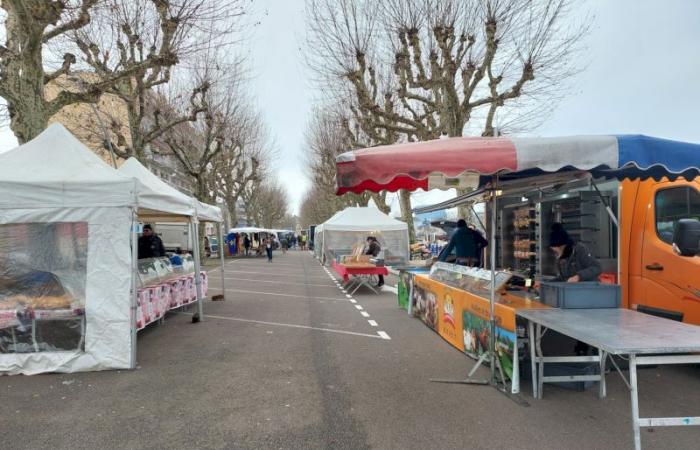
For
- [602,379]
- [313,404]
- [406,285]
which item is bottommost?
[313,404]

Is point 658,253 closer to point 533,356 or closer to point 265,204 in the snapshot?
point 533,356

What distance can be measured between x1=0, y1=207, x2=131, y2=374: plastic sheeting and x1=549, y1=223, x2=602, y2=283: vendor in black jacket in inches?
213

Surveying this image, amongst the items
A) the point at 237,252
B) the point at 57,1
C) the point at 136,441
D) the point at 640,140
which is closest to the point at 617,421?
the point at 640,140

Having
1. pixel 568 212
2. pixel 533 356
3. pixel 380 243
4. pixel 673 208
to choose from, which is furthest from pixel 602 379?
pixel 380 243

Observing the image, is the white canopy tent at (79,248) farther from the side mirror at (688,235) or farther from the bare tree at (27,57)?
the side mirror at (688,235)

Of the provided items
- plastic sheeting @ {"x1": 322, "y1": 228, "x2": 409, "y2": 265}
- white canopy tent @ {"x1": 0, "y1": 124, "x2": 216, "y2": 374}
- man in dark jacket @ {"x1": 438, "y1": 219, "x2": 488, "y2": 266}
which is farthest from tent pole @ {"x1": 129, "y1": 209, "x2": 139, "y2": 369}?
plastic sheeting @ {"x1": 322, "y1": 228, "x2": 409, "y2": 265}

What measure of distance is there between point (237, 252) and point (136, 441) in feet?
121

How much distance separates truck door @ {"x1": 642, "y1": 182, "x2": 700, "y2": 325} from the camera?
473 centimetres

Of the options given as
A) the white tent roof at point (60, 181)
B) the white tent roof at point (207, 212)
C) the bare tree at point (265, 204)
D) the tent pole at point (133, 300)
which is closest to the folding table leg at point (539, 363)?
the tent pole at point (133, 300)

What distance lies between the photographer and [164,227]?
26.9 metres

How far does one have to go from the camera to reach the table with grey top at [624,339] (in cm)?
265

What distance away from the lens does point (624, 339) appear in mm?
2871

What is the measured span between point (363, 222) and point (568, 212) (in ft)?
45.0

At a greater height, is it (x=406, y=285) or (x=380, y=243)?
(x=380, y=243)
